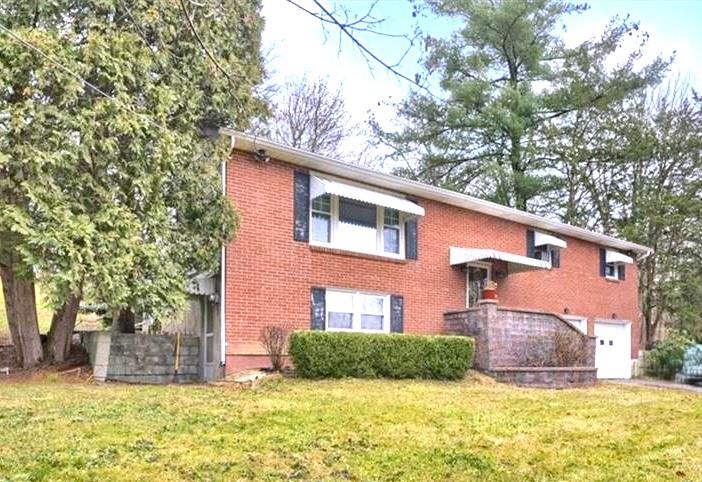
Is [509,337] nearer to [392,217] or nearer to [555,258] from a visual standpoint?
[392,217]

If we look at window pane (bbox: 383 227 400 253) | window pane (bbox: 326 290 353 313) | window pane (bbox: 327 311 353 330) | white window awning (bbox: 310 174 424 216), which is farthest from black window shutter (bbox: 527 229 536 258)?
window pane (bbox: 327 311 353 330)

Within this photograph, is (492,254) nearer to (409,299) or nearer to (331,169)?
(409,299)

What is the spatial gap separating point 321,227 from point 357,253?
1.11 meters

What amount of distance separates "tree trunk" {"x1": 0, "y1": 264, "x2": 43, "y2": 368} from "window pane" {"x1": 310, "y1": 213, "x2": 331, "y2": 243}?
6.23 meters

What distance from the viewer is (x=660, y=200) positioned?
28.2m

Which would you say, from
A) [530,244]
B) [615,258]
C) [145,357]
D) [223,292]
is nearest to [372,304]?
[223,292]

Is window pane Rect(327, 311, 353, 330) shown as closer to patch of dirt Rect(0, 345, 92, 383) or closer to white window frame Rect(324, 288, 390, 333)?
white window frame Rect(324, 288, 390, 333)

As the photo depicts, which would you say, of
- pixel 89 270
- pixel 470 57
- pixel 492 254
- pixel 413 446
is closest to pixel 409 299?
pixel 492 254

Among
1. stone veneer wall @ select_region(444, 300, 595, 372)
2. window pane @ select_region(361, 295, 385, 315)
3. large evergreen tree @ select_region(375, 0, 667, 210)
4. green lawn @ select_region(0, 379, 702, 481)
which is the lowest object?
green lawn @ select_region(0, 379, 702, 481)

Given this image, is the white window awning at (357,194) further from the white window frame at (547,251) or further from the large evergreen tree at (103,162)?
the white window frame at (547,251)

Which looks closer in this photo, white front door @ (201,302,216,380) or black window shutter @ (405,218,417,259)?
white front door @ (201,302,216,380)

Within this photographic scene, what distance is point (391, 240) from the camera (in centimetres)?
1730

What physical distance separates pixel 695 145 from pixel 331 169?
1938cm

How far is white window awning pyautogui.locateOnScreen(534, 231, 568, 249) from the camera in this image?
68.5ft
